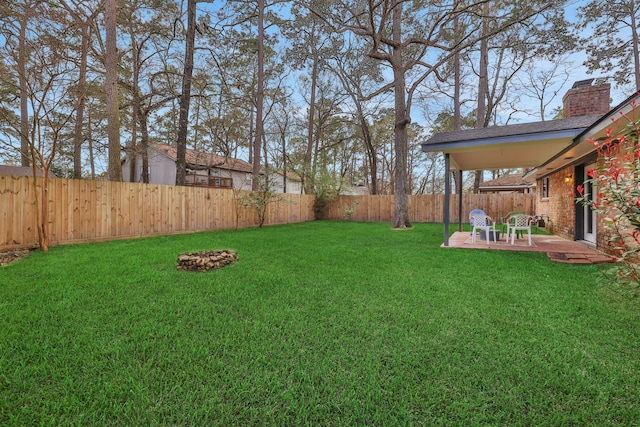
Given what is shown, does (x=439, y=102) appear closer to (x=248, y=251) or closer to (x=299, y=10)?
(x=299, y=10)

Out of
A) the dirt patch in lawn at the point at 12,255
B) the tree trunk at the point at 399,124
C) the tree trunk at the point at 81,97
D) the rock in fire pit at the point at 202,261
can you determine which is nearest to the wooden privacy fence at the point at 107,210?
the dirt patch in lawn at the point at 12,255

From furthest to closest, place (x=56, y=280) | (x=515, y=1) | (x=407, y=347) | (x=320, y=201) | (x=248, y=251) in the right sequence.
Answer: (x=320, y=201)
(x=515, y=1)
(x=248, y=251)
(x=56, y=280)
(x=407, y=347)

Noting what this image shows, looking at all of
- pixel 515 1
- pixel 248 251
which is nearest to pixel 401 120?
pixel 515 1

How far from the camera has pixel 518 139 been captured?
5.46 m

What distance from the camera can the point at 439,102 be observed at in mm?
16594

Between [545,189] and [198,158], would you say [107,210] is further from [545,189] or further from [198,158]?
[545,189]

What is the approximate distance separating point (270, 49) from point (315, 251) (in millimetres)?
11254

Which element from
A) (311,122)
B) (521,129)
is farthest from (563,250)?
(311,122)

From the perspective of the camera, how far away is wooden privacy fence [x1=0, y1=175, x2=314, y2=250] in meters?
5.34

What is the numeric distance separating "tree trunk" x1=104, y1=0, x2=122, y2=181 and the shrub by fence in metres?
0.93

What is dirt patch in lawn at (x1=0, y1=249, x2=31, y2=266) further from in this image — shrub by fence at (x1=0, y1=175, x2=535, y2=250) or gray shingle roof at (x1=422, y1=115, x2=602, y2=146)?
gray shingle roof at (x1=422, y1=115, x2=602, y2=146)

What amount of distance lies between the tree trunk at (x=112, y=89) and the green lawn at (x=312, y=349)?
169 inches

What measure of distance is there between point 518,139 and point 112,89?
964cm

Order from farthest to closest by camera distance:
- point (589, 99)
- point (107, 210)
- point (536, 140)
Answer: point (589, 99) → point (107, 210) → point (536, 140)
